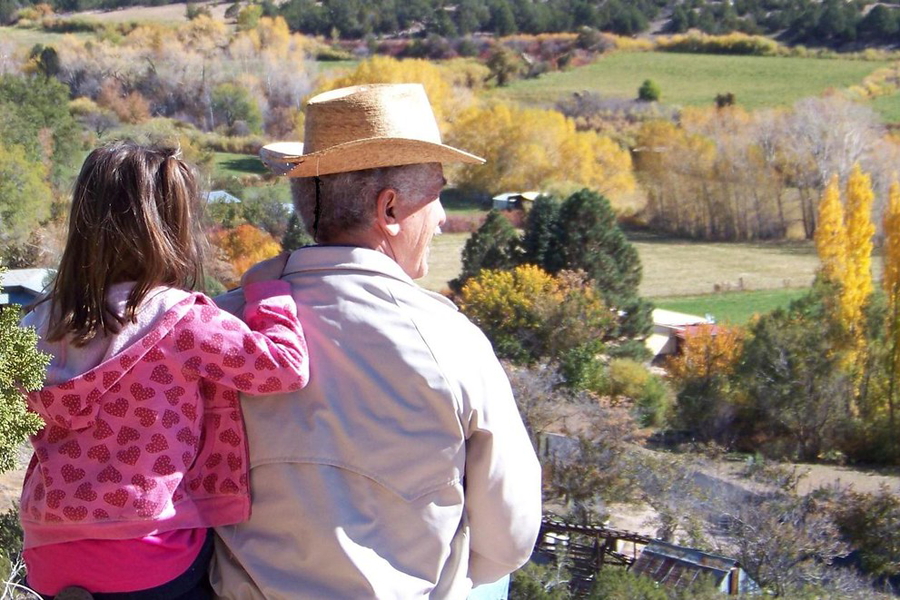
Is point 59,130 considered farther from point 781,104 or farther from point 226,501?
point 781,104

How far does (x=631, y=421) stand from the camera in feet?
68.8

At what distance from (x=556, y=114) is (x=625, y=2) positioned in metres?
35.5

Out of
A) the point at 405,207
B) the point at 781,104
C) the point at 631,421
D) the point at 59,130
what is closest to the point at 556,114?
the point at 781,104

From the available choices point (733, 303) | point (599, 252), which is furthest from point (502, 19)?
point (599, 252)

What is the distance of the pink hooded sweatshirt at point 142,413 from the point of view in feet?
5.66

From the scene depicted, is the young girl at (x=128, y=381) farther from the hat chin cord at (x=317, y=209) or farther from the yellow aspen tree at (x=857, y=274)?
the yellow aspen tree at (x=857, y=274)

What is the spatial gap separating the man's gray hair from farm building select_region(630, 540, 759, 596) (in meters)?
9.77

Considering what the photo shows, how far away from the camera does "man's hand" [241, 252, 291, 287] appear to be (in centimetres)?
199

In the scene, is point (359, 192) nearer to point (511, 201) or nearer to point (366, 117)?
point (366, 117)

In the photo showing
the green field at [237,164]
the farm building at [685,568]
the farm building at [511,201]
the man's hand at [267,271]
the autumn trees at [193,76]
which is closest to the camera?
the man's hand at [267,271]

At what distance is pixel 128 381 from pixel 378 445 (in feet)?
1.31

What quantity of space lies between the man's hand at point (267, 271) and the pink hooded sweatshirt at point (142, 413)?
19 cm

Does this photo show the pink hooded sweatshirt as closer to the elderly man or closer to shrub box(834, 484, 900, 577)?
the elderly man

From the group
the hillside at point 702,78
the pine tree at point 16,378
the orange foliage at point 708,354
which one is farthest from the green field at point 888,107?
the pine tree at point 16,378
